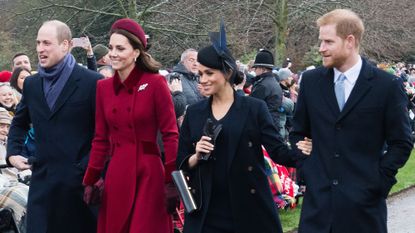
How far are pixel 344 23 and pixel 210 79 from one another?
1054 millimetres

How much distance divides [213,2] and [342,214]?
18.8 meters

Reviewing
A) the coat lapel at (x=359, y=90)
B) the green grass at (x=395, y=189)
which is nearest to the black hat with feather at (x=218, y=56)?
the coat lapel at (x=359, y=90)

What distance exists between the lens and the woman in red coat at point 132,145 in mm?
5844

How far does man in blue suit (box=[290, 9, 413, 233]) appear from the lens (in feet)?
16.3

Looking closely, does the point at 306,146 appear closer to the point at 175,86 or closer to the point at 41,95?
the point at 41,95

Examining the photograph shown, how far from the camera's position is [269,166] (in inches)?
382

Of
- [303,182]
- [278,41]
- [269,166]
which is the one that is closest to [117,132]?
[303,182]

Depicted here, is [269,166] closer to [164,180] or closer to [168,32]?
[164,180]

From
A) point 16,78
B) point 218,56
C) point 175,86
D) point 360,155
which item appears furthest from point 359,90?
point 16,78

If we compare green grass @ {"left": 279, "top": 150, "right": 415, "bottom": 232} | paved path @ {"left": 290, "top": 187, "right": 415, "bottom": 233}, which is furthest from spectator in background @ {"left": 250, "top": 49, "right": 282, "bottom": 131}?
paved path @ {"left": 290, "top": 187, "right": 415, "bottom": 233}

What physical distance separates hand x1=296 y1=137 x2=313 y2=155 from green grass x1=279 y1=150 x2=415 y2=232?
396 cm

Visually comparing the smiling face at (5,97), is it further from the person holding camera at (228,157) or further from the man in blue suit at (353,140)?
the man in blue suit at (353,140)

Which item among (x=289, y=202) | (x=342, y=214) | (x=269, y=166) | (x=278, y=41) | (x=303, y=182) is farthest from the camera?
(x=278, y=41)

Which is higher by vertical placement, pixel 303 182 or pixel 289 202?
pixel 303 182
